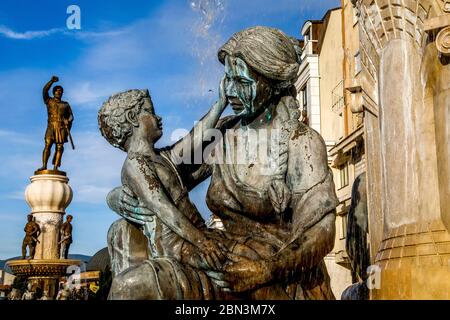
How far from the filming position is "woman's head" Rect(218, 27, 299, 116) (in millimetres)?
3713

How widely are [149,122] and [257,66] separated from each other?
2.08ft

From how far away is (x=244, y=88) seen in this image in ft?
12.5

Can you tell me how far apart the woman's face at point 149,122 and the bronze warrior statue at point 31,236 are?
1607 cm

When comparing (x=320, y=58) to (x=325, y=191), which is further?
(x=320, y=58)

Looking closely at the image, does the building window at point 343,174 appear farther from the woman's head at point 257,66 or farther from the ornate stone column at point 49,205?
the woman's head at point 257,66

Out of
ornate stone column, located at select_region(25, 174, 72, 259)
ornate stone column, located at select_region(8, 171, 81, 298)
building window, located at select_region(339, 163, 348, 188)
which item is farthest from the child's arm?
building window, located at select_region(339, 163, 348, 188)

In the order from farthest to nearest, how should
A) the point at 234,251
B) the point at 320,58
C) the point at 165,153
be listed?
1. the point at 320,58
2. the point at 165,153
3. the point at 234,251

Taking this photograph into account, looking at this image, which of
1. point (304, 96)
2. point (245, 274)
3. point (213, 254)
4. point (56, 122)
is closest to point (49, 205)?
point (56, 122)

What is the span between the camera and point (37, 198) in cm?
1981

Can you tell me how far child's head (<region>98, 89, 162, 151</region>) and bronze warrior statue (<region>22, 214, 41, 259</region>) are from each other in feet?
52.5

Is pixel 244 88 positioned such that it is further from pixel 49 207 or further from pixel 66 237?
pixel 49 207
